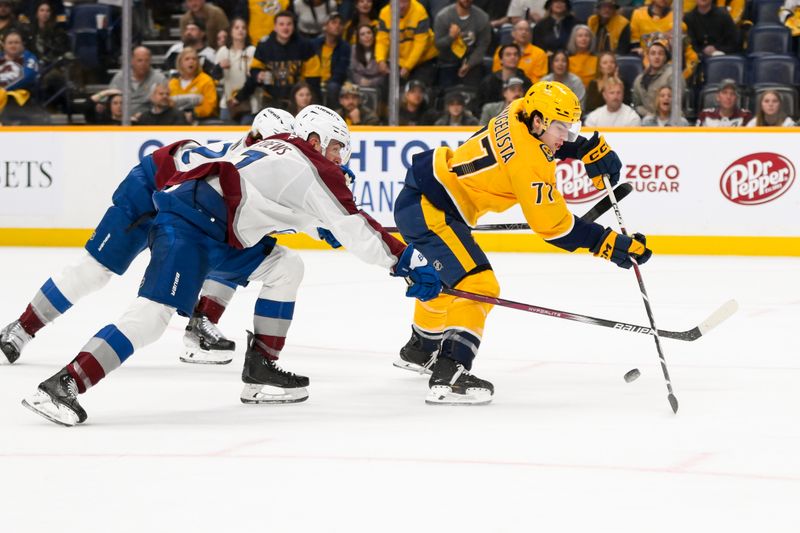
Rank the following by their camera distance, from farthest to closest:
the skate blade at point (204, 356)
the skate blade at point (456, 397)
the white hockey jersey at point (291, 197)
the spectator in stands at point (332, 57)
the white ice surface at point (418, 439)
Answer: the spectator in stands at point (332, 57) → the skate blade at point (204, 356) → the skate blade at point (456, 397) → the white hockey jersey at point (291, 197) → the white ice surface at point (418, 439)

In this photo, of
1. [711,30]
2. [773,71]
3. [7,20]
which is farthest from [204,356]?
[7,20]

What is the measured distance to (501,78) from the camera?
992 centimetres

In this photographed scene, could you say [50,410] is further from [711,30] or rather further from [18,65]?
[18,65]

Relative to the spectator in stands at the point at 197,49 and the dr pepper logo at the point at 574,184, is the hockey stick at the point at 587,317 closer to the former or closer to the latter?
the dr pepper logo at the point at 574,184

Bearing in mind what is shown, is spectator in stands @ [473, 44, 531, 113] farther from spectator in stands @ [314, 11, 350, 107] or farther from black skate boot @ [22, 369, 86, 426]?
black skate boot @ [22, 369, 86, 426]

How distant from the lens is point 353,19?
10383 mm

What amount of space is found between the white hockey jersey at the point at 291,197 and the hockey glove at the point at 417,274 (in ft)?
0.10

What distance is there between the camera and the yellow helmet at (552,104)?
432cm

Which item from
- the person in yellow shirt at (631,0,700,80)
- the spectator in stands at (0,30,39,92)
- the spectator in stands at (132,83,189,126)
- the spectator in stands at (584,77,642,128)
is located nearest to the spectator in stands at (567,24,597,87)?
the spectator in stands at (584,77,642,128)

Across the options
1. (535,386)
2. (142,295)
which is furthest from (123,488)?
(535,386)

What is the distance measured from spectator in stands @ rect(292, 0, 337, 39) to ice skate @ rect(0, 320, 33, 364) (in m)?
5.82

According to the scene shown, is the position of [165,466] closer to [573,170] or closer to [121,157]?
[573,170]

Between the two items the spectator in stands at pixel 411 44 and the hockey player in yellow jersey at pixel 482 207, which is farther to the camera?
the spectator in stands at pixel 411 44

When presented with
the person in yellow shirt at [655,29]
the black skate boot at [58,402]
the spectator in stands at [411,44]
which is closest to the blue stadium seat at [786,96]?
the person in yellow shirt at [655,29]
